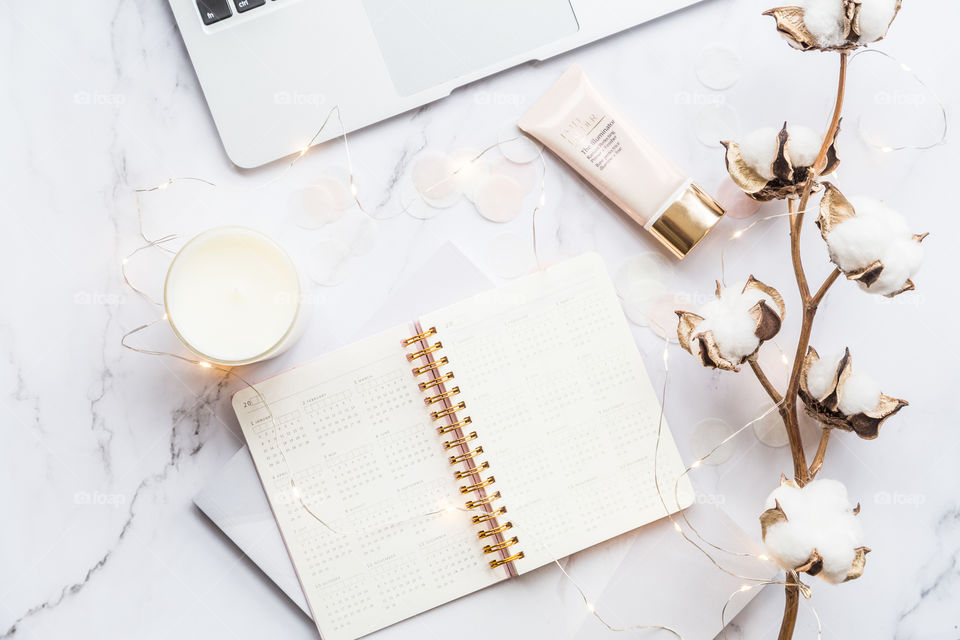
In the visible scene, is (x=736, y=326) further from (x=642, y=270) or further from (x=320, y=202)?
(x=320, y=202)

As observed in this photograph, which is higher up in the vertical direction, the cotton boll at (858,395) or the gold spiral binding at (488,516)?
the cotton boll at (858,395)

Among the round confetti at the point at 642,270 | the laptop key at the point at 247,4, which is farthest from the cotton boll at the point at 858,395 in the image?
the laptop key at the point at 247,4

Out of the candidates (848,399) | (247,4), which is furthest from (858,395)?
(247,4)

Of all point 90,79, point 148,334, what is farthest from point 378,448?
point 90,79

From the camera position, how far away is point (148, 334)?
78 centimetres

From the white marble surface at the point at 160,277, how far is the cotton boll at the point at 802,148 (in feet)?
0.35

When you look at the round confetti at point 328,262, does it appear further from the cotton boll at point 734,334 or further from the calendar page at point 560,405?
the cotton boll at point 734,334

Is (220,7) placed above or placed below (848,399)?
above

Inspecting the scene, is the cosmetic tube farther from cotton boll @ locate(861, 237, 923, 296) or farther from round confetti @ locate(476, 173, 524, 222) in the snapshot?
cotton boll @ locate(861, 237, 923, 296)

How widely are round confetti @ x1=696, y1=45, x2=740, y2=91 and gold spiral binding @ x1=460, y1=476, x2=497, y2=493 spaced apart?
48cm

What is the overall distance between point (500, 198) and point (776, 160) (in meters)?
0.28

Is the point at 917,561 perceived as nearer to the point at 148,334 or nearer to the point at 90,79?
the point at 148,334

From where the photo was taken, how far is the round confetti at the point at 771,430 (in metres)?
0.78

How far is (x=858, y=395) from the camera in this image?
25.4 inches
